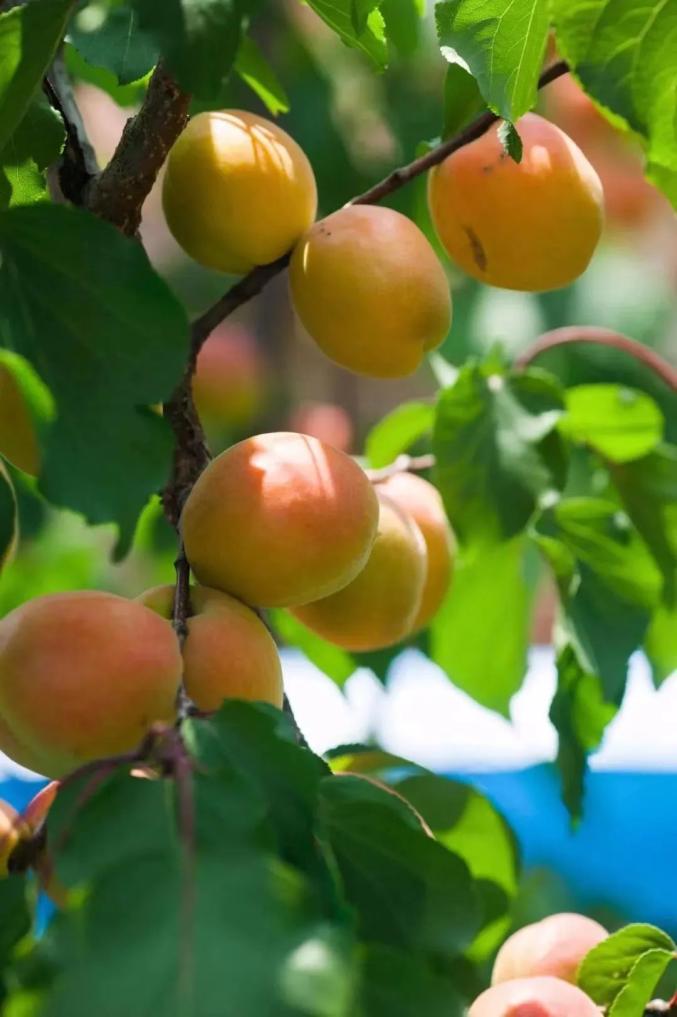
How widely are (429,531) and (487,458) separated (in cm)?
4

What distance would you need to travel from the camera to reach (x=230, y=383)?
1.48 meters

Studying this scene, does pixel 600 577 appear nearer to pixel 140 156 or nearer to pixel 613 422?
pixel 613 422

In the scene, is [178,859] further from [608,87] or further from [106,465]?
[608,87]

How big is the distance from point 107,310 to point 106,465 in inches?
1.6

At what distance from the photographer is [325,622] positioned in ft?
1.72

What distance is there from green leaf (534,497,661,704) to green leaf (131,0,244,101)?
1.12ft

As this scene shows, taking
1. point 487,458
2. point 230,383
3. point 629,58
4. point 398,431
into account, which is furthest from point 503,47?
point 230,383

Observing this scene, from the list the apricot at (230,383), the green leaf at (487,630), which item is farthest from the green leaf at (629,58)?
the apricot at (230,383)

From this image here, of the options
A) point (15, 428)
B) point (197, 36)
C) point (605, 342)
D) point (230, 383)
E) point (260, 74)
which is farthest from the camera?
point (230, 383)

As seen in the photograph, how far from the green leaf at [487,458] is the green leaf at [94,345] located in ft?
0.87

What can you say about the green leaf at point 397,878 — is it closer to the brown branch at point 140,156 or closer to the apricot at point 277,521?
the apricot at point 277,521

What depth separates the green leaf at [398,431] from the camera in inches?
29.4

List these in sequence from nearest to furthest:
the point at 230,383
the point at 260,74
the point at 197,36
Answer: the point at 197,36
the point at 260,74
the point at 230,383

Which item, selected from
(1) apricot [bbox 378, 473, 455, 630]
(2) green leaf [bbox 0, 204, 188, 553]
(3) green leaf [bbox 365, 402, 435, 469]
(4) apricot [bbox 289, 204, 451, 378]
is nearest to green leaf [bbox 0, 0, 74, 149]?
(2) green leaf [bbox 0, 204, 188, 553]
